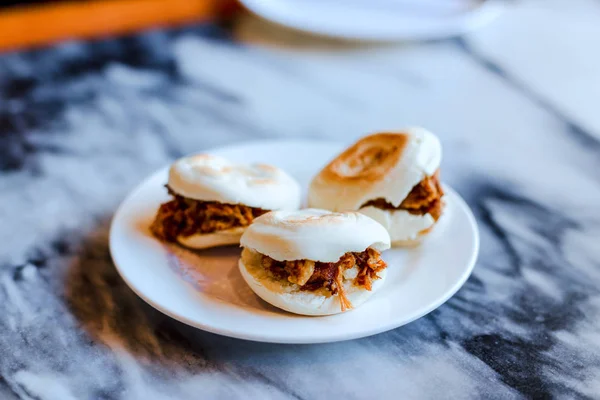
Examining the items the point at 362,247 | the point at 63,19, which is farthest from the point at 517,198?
the point at 63,19

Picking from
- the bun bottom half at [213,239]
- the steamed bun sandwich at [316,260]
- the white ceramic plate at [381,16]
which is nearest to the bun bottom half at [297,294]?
the steamed bun sandwich at [316,260]

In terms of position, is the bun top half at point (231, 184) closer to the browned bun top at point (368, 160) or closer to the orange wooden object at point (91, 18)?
the browned bun top at point (368, 160)

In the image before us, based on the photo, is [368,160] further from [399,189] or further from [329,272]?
[329,272]

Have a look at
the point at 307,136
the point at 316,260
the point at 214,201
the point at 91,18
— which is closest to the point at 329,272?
the point at 316,260

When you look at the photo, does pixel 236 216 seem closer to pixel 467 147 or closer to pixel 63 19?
pixel 467 147

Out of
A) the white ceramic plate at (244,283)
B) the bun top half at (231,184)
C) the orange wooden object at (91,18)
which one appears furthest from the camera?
the orange wooden object at (91,18)
